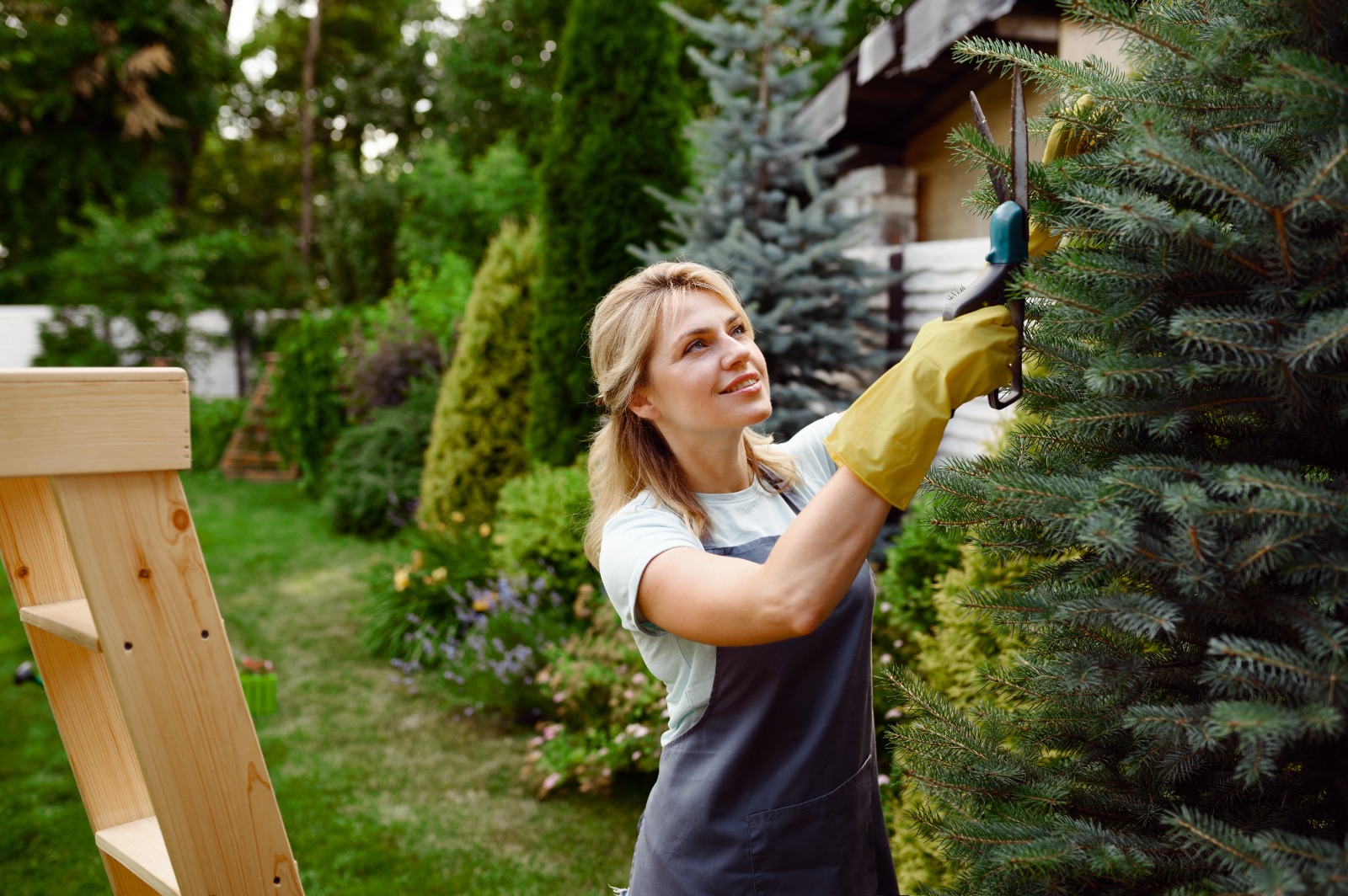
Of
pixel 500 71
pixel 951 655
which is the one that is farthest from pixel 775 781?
pixel 500 71

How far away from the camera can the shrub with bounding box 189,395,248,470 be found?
13.7 metres

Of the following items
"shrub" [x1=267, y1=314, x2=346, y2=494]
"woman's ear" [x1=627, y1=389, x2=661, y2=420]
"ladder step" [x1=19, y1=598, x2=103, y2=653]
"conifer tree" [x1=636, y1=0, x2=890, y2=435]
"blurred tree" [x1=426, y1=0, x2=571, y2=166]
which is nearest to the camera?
"ladder step" [x1=19, y1=598, x2=103, y2=653]

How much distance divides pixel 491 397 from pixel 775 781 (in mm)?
6115

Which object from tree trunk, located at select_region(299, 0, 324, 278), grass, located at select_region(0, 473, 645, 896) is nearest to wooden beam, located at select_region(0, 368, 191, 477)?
grass, located at select_region(0, 473, 645, 896)

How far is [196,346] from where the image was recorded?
49.1 ft

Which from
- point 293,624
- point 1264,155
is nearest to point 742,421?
point 1264,155

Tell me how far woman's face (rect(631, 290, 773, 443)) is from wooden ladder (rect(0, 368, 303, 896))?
857 millimetres

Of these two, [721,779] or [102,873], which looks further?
[102,873]

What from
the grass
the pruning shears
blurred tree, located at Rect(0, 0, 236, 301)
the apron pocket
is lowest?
the grass

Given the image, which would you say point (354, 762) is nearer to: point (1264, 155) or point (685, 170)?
point (685, 170)

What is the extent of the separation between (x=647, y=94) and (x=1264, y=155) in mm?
5480

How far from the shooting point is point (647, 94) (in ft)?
20.1

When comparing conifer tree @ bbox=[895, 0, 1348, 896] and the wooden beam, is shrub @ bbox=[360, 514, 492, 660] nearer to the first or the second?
the wooden beam

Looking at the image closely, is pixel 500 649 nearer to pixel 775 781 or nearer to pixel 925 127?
pixel 775 781
